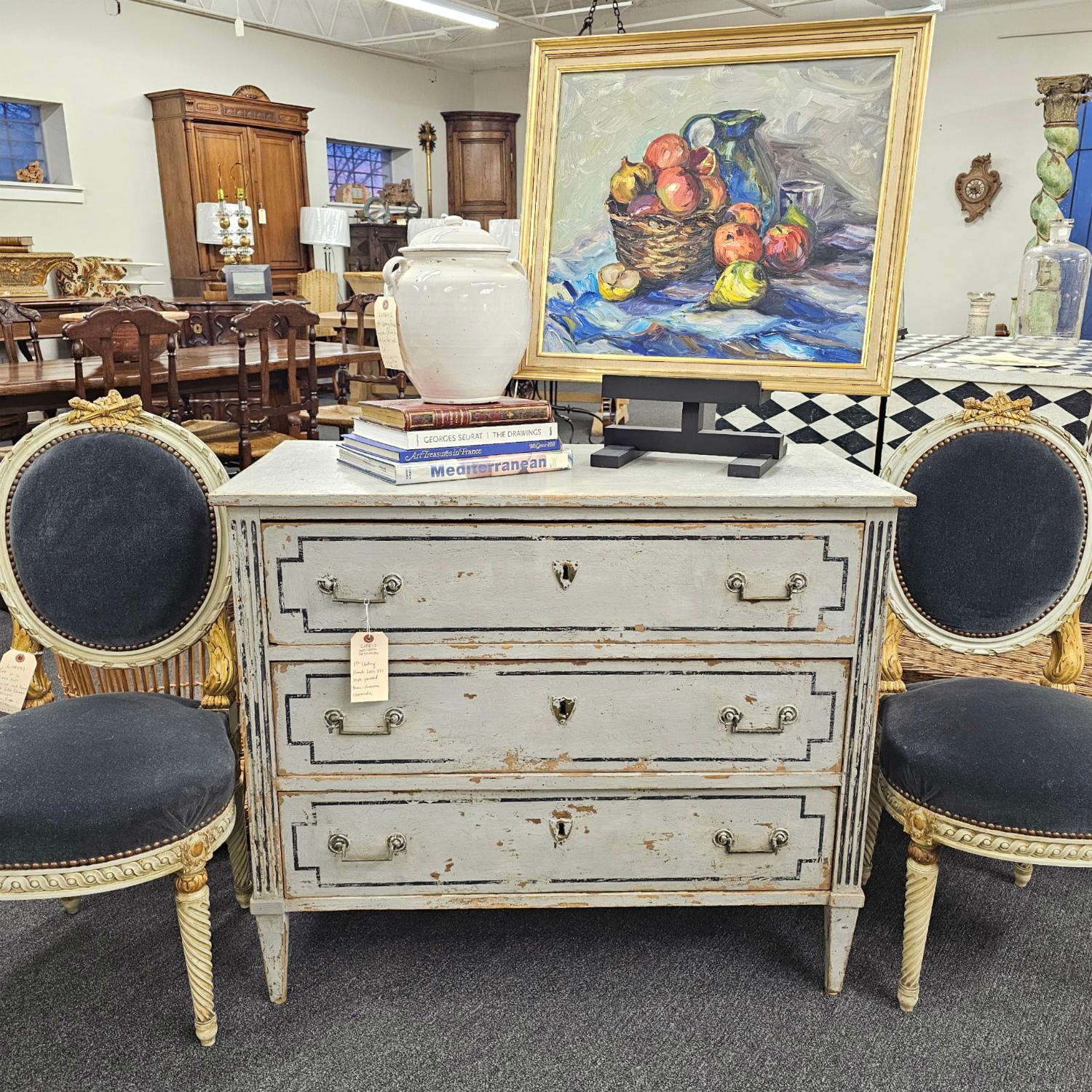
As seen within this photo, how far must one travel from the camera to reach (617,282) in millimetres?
1923

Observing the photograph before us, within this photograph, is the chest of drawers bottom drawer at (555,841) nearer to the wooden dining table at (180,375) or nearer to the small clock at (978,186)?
the wooden dining table at (180,375)

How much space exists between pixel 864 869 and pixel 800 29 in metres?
1.62

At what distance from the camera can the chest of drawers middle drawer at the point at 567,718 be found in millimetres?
1657

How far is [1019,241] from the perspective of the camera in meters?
9.09

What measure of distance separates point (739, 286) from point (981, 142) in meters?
8.70

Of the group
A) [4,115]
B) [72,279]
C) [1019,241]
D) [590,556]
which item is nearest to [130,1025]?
[590,556]

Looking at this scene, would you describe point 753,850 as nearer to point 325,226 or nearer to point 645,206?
point 645,206

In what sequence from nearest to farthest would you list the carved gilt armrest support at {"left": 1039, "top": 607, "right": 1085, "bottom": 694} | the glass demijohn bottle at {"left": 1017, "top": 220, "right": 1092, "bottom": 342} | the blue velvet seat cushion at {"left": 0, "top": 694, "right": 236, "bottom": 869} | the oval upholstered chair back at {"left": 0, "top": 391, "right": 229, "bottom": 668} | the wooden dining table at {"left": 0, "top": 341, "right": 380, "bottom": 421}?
the blue velvet seat cushion at {"left": 0, "top": 694, "right": 236, "bottom": 869} → the oval upholstered chair back at {"left": 0, "top": 391, "right": 229, "bottom": 668} → the carved gilt armrest support at {"left": 1039, "top": 607, "right": 1085, "bottom": 694} → the wooden dining table at {"left": 0, "top": 341, "right": 380, "bottom": 421} → the glass demijohn bottle at {"left": 1017, "top": 220, "right": 1092, "bottom": 342}

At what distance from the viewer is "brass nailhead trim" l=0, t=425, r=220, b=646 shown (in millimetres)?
1809

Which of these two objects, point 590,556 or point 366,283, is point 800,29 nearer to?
point 590,556

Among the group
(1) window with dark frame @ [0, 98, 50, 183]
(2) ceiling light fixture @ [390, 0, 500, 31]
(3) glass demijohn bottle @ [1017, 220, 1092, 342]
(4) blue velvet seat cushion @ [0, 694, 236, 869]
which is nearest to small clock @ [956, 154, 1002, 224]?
(2) ceiling light fixture @ [390, 0, 500, 31]

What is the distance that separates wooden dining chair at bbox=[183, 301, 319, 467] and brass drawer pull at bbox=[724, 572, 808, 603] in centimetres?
298

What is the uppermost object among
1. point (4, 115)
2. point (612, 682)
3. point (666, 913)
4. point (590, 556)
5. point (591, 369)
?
point (4, 115)

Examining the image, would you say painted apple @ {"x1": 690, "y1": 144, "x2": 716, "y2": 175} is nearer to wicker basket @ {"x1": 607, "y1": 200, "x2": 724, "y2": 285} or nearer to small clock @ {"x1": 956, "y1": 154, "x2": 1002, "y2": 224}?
wicker basket @ {"x1": 607, "y1": 200, "x2": 724, "y2": 285}
